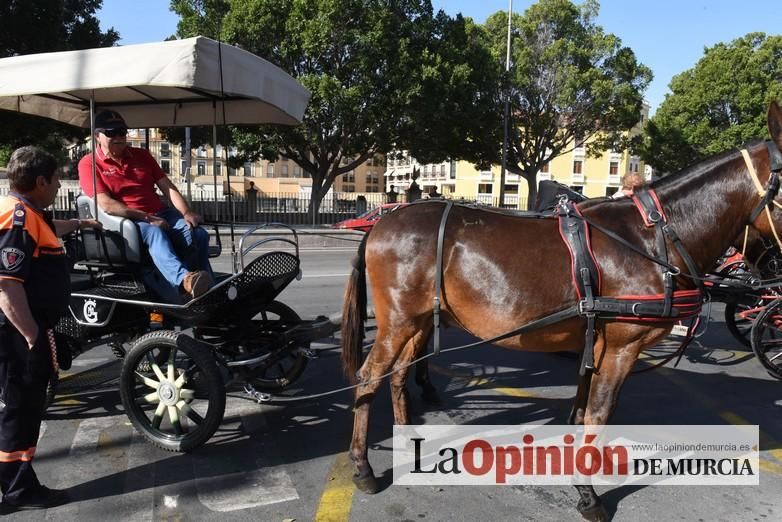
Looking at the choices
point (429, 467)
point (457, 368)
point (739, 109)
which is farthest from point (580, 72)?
point (429, 467)

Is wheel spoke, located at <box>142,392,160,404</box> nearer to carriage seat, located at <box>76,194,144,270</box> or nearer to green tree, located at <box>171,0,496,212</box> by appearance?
carriage seat, located at <box>76,194,144,270</box>

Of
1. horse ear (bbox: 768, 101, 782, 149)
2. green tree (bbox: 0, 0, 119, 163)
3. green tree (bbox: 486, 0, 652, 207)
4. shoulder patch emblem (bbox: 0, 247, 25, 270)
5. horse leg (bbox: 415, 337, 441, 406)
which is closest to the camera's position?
shoulder patch emblem (bbox: 0, 247, 25, 270)

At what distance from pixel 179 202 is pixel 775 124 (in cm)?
435

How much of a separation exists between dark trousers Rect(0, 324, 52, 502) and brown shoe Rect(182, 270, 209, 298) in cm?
98

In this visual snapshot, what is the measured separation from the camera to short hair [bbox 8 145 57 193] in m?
3.00

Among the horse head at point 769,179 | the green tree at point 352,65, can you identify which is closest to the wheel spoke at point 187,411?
the horse head at point 769,179

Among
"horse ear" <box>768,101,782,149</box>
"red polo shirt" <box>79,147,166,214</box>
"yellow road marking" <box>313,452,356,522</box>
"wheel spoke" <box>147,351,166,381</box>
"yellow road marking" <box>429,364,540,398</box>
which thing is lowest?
"yellow road marking" <box>313,452,356,522</box>

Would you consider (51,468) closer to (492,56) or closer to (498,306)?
(498,306)

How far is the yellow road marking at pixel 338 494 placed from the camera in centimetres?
313

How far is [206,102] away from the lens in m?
5.46

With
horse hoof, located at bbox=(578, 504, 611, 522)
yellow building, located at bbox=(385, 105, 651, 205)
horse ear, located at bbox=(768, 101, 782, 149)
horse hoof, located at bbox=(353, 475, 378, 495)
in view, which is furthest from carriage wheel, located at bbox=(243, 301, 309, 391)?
yellow building, located at bbox=(385, 105, 651, 205)

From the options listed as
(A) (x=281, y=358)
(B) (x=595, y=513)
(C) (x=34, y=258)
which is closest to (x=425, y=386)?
(A) (x=281, y=358)

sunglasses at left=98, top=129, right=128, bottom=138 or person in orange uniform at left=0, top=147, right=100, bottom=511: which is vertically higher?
sunglasses at left=98, top=129, right=128, bottom=138

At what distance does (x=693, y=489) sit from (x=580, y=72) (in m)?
31.9
